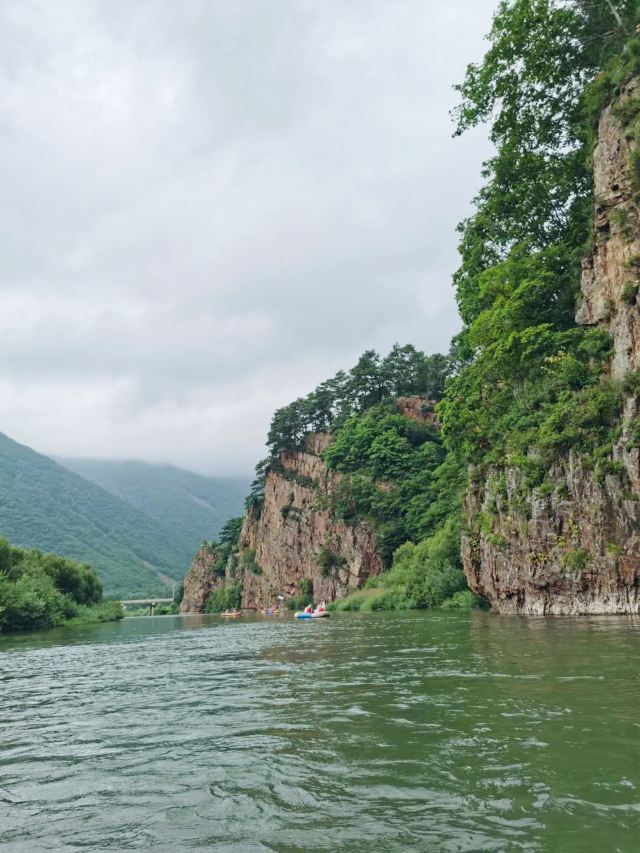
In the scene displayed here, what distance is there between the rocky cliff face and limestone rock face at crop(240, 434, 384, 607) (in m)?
50.6

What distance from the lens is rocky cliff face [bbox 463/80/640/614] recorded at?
2603 cm

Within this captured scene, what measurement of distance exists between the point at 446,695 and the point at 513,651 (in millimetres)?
6620

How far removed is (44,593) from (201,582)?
282ft

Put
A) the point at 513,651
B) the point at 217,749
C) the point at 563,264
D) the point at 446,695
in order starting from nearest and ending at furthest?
the point at 217,749, the point at 446,695, the point at 513,651, the point at 563,264

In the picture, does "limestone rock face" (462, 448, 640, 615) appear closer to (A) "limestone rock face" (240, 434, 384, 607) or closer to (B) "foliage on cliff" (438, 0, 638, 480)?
(B) "foliage on cliff" (438, 0, 638, 480)

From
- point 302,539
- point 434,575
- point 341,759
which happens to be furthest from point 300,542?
point 341,759

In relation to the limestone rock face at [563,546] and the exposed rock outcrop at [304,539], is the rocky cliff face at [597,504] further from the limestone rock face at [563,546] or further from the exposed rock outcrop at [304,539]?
the exposed rock outcrop at [304,539]

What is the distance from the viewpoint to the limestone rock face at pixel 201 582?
472ft

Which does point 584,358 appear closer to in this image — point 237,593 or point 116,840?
point 116,840

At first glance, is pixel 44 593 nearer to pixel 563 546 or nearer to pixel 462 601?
pixel 462 601

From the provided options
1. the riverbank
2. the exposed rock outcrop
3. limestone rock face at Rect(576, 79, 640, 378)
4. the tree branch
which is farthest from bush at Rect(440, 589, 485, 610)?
the tree branch

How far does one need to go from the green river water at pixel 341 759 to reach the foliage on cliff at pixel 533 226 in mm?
18493

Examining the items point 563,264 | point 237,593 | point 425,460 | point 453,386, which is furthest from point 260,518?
point 563,264

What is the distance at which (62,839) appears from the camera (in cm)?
580
